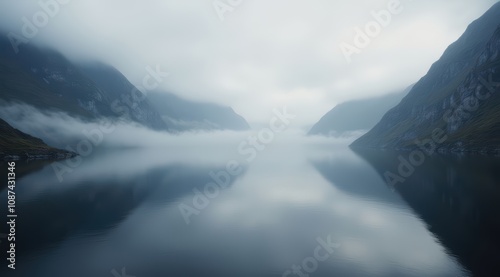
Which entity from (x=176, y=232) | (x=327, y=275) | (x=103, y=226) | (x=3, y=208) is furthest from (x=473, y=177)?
(x=3, y=208)

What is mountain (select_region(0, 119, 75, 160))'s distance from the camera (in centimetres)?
15690


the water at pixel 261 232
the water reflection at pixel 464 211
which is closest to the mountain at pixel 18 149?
the water at pixel 261 232

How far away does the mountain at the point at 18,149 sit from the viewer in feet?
515

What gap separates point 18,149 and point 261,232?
597ft

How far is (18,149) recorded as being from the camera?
541 feet

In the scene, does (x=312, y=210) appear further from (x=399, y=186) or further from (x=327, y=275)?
(x=399, y=186)

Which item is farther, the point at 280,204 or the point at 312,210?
the point at 280,204

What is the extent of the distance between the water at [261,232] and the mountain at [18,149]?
9551cm

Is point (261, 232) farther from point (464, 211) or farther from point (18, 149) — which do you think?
point (18, 149)

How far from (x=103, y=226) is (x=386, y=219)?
5481 cm

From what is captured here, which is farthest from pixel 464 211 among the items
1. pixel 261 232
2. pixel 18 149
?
pixel 18 149

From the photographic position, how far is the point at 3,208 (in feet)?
188

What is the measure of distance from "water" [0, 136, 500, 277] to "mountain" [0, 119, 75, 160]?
95.5 metres

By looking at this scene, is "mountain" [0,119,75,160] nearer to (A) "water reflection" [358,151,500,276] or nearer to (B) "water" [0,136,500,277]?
(B) "water" [0,136,500,277]
